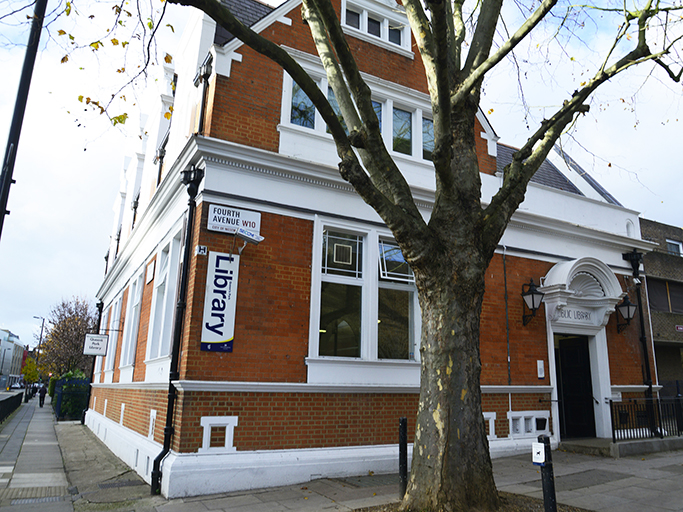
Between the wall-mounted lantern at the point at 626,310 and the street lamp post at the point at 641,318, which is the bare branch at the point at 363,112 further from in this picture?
the street lamp post at the point at 641,318

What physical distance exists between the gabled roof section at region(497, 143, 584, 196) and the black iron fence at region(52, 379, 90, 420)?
→ 69.0 feet

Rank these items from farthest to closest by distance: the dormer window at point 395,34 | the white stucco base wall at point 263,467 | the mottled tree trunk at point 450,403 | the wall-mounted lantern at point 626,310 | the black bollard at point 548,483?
the wall-mounted lantern at point 626,310 < the dormer window at point 395,34 < the white stucco base wall at point 263,467 < the mottled tree trunk at point 450,403 < the black bollard at point 548,483

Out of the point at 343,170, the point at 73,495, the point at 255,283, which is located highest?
the point at 343,170

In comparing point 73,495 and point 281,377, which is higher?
point 281,377

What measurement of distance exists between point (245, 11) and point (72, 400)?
20603mm

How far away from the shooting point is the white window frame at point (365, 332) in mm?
9039

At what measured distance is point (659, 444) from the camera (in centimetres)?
1097

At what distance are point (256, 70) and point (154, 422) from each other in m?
7.11

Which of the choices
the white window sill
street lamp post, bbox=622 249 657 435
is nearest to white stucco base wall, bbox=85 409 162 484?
the white window sill

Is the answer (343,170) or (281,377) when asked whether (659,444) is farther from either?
(343,170)

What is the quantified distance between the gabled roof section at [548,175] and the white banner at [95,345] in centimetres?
1403

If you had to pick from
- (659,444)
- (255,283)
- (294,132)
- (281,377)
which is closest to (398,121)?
(294,132)

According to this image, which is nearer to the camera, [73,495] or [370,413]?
[73,495]

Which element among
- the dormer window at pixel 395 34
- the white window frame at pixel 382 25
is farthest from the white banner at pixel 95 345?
the dormer window at pixel 395 34
